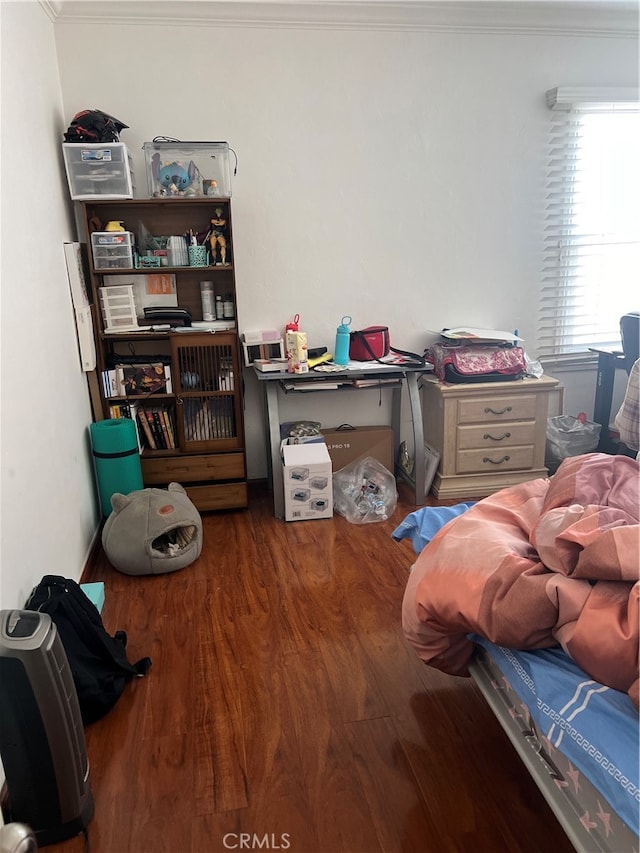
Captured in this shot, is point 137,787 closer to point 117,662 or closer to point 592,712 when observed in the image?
point 117,662

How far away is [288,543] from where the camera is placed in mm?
2938

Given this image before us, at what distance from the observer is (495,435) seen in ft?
11.1

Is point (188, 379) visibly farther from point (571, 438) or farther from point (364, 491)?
point (571, 438)

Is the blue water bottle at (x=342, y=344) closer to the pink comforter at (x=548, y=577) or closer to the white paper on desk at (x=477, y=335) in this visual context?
the white paper on desk at (x=477, y=335)

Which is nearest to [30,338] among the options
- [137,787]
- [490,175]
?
[137,787]

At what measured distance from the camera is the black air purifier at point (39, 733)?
1379mm

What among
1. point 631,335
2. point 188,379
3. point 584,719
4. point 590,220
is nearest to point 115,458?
point 188,379

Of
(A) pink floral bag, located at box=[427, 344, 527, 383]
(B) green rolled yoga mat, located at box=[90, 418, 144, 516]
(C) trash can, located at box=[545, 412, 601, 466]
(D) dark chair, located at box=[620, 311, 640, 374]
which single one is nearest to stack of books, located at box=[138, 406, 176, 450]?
(B) green rolled yoga mat, located at box=[90, 418, 144, 516]

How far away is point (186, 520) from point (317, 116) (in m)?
2.21

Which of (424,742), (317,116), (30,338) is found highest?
(317,116)

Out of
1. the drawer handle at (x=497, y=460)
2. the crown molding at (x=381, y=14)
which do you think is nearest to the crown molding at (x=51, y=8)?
the crown molding at (x=381, y=14)

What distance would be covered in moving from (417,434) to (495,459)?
20.1 inches

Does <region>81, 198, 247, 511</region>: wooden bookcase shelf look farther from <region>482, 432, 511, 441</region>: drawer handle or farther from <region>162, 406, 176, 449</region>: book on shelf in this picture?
<region>482, 432, 511, 441</region>: drawer handle

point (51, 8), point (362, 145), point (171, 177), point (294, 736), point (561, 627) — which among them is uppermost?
point (51, 8)
